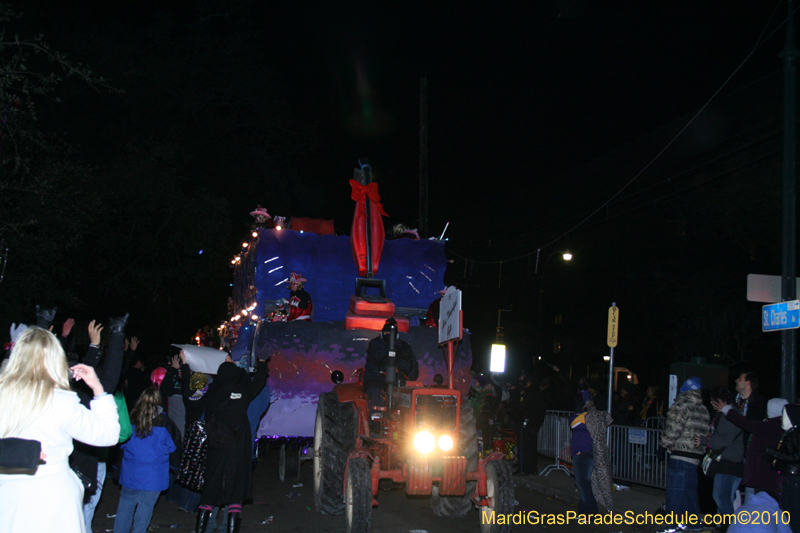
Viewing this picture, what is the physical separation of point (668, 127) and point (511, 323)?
1426 centimetres

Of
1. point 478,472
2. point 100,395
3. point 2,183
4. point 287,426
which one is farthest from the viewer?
point 2,183

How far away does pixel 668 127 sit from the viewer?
1053 inches

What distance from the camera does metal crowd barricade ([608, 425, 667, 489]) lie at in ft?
34.9

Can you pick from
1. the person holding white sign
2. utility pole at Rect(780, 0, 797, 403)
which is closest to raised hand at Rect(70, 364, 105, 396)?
the person holding white sign

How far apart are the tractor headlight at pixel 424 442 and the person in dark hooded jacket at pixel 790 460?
3.17 meters

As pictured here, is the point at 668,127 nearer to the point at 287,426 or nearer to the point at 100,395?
the point at 287,426

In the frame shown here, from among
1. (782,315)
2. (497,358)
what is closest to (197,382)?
(782,315)

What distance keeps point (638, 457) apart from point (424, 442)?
20.4ft

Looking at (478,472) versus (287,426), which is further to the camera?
(287,426)

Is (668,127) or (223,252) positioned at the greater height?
(668,127)

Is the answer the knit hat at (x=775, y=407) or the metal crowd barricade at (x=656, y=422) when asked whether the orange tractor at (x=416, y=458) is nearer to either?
the knit hat at (x=775, y=407)

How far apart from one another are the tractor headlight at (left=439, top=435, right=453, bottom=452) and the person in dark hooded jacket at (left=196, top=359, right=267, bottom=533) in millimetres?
1866

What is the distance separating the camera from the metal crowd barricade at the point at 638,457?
10625 millimetres

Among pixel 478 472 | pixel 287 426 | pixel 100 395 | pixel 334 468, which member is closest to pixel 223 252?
pixel 287 426
